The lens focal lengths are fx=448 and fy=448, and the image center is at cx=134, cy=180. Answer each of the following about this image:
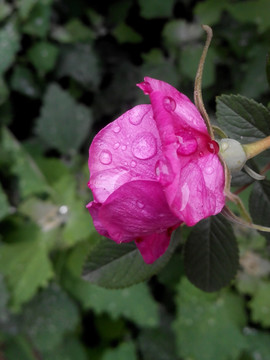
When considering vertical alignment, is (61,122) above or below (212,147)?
below

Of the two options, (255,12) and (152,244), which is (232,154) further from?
(255,12)

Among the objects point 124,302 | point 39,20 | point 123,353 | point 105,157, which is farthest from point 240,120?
point 123,353

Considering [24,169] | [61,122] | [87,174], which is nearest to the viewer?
[87,174]

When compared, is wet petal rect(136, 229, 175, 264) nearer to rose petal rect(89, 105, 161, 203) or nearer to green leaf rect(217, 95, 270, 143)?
rose petal rect(89, 105, 161, 203)

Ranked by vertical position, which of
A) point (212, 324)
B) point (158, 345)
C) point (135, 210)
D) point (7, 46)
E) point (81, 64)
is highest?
point (135, 210)

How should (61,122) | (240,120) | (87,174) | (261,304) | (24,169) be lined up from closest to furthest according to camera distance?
(240,120) < (261,304) < (87,174) < (24,169) < (61,122)

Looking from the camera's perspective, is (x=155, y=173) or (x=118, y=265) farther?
(x=118, y=265)

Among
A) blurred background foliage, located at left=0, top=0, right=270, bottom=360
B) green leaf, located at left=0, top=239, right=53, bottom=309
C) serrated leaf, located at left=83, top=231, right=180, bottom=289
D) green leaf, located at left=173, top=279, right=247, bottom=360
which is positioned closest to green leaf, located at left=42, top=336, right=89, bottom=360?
blurred background foliage, located at left=0, top=0, right=270, bottom=360
